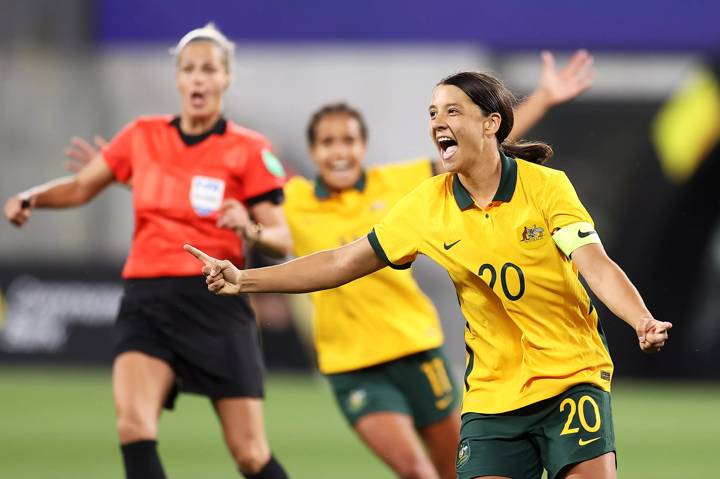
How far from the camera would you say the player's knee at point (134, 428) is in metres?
6.02

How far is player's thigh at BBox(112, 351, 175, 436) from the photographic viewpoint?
19.9 feet

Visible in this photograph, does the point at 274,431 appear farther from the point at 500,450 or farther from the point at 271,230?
the point at 500,450

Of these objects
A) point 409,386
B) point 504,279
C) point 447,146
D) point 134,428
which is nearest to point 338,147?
point 409,386

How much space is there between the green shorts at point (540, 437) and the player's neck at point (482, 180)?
2.35 ft

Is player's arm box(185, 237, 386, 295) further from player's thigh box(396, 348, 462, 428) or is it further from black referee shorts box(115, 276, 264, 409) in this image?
player's thigh box(396, 348, 462, 428)

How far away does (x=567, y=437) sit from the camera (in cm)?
491

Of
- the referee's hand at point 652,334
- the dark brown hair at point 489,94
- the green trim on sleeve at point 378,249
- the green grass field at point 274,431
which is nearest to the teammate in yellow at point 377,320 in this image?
the dark brown hair at point 489,94

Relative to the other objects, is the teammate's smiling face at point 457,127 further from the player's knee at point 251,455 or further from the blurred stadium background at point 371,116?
the blurred stadium background at point 371,116

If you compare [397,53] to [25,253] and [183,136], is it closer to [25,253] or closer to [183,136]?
[25,253]

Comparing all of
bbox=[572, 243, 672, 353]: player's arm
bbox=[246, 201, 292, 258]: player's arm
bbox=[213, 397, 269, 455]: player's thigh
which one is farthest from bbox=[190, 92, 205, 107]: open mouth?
bbox=[572, 243, 672, 353]: player's arm

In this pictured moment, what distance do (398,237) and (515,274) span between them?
44 centimetres

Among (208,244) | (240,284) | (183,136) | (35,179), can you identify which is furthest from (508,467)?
(35,179)

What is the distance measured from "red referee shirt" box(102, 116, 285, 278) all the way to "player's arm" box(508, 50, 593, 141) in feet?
4.03

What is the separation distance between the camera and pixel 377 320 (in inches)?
270
